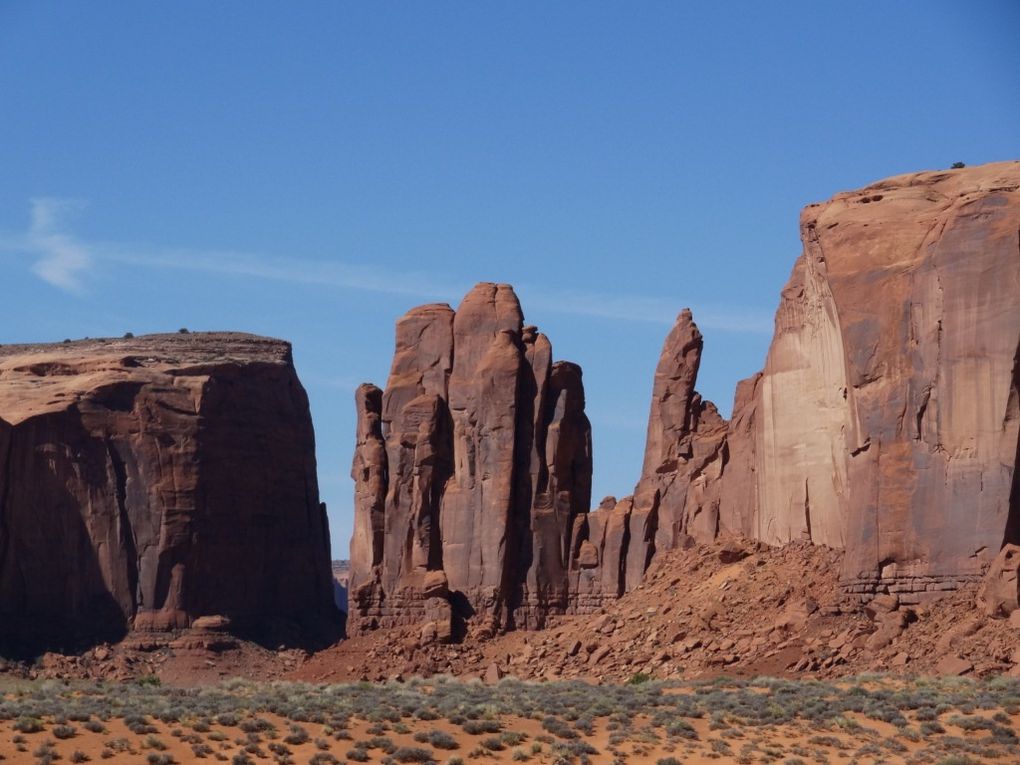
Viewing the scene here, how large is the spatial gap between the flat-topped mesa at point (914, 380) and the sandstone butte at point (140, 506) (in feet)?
129

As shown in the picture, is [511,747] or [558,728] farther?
[558,728]

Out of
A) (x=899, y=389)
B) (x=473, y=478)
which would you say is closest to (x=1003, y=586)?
(x=899, y=389)

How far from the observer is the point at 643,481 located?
92.9 m

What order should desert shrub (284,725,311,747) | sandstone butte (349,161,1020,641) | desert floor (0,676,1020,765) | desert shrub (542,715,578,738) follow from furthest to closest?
1. sandstone butte (349,161,1020,641)
2. desert shrub (542,715,578,738)
3. desert shrub (284,725,311,747)
4. desert floor (0,676,1020,765)

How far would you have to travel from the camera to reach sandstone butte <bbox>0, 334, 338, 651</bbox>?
114 meters

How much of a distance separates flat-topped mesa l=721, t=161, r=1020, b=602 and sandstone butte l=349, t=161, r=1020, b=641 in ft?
0.21

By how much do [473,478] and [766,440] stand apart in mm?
14259

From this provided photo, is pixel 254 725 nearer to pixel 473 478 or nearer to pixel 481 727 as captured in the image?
pixel 481 727

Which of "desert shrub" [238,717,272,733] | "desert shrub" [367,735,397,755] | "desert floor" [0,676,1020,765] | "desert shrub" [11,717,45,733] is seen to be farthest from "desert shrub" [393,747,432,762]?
"desert shrub" [11,717,45,733]

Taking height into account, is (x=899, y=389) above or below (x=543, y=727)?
above

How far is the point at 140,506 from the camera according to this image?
4552 inches

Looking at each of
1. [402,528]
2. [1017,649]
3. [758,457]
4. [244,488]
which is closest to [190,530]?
[244,488]

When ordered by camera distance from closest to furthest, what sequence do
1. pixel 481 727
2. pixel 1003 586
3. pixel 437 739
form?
pixel 437 739 < pixel 481 727 < pixel 1003 586

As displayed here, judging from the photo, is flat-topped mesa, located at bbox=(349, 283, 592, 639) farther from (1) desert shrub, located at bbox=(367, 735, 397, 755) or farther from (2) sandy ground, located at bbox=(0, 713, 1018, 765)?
(1) desert shrub, located at bbox=(367, 735, 397, 755)
